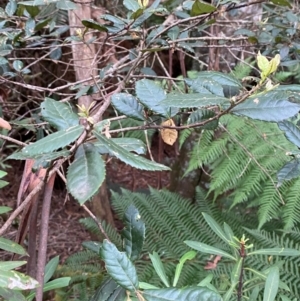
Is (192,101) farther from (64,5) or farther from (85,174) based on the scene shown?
(64,5)

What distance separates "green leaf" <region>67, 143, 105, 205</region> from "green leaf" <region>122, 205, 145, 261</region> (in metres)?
0.15

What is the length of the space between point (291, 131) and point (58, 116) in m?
0.34

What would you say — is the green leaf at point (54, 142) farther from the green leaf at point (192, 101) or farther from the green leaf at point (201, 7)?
the green leaf at point (201, 7)

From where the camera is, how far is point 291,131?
0.60m

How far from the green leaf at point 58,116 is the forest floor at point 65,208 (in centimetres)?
175

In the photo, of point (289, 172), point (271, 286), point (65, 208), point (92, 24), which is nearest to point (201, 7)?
point (92, 24)

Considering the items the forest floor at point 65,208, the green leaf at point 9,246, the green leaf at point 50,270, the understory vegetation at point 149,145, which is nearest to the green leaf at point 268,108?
the understory vegetation at point 149,145

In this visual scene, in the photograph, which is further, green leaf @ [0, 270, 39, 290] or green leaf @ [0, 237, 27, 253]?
green leaf @ [0, 237, 27, 253]

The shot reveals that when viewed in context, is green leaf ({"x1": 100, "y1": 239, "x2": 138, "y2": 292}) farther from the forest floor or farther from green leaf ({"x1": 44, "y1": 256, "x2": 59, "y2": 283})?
the forest floor

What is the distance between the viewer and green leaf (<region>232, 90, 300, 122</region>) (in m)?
0.49

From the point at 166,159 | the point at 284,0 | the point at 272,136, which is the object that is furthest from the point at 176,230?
the point at 284,0

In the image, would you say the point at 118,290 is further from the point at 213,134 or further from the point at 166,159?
the point at 166,159

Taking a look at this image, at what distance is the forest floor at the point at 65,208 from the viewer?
238 cm

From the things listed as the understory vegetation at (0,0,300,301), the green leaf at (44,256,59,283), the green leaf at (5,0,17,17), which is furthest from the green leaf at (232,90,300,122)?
the green leaf at (5,0,17,17)
